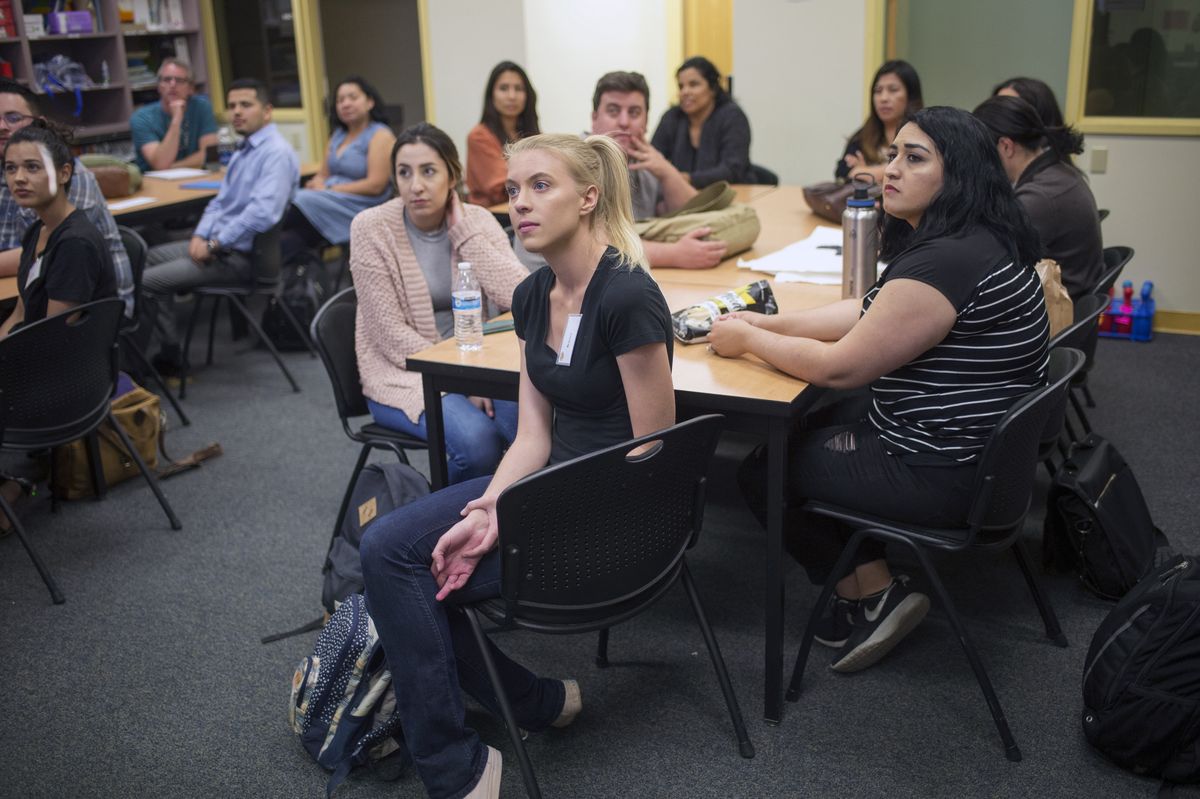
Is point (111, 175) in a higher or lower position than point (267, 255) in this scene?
higher

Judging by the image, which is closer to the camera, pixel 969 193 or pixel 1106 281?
pixel 969 193

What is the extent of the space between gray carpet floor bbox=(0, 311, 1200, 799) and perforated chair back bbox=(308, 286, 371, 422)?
0.50m

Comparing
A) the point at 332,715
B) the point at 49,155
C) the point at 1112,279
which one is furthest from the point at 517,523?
the point at 49,155

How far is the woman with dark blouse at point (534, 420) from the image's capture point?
1.93 metres

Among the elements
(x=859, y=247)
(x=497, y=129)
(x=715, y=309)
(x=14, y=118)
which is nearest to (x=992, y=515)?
(x=715, y=309)

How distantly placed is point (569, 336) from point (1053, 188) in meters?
1.79

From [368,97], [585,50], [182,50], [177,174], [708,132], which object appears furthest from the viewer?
[182,50]

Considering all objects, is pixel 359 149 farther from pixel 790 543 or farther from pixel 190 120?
pixel 790 543

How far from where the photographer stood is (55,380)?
9.59 feet

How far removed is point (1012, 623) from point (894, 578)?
0.37 m

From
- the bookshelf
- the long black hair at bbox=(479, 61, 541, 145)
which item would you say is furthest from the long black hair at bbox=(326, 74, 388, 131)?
the bookshelf

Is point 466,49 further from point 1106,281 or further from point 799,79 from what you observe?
point 1106,281

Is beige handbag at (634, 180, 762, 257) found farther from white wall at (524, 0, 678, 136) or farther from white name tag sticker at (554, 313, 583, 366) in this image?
white wall at (524, 0, 678, 136)

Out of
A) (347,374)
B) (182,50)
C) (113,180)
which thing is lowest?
(347,374)
